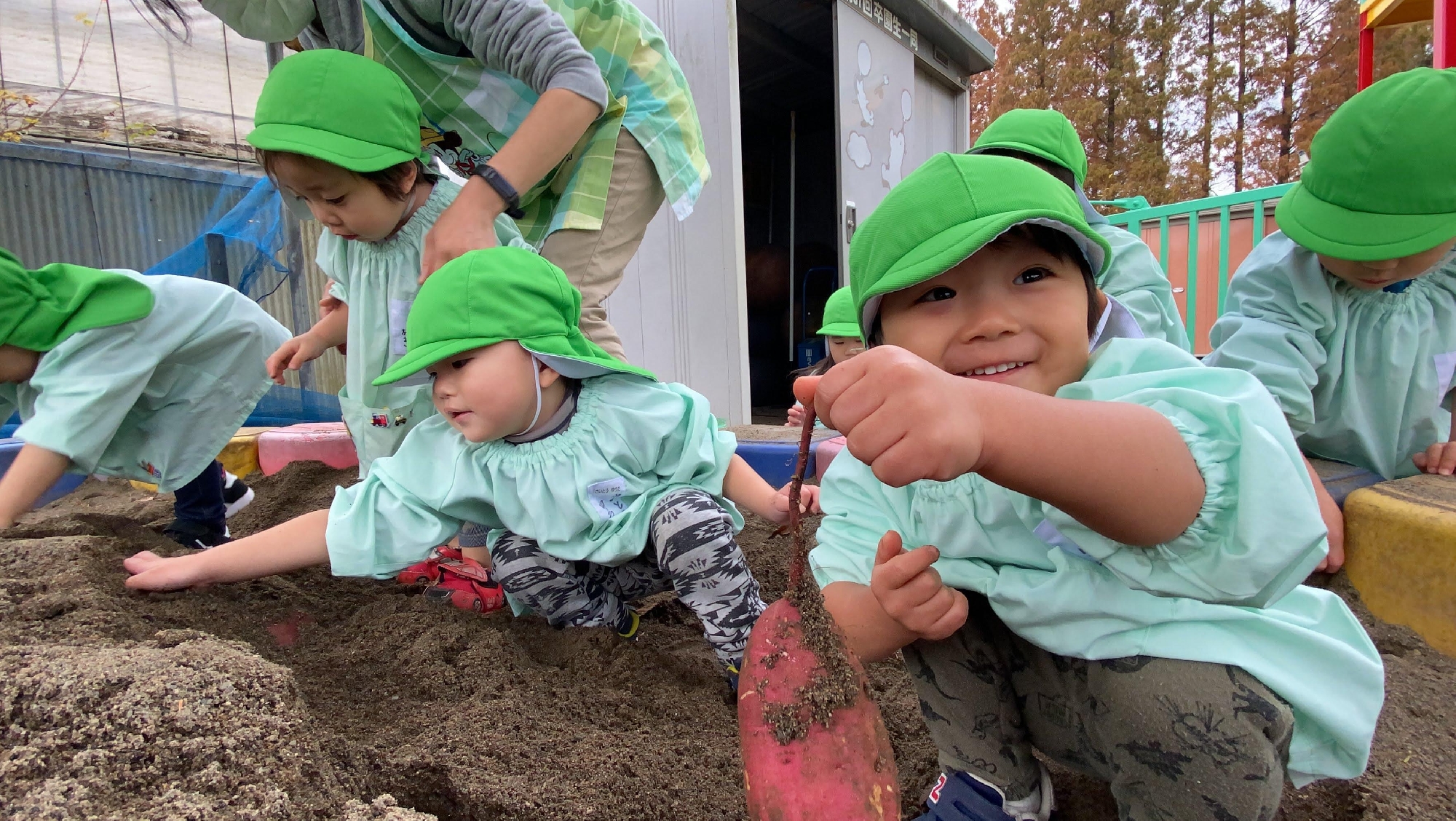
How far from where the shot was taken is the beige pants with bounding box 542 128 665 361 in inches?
79.4

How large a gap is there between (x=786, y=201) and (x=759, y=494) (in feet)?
21.6

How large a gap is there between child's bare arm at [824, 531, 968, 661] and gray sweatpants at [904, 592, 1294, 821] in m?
0.13

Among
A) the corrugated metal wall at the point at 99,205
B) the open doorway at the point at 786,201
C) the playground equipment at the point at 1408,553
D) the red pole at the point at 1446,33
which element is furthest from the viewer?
the open doorway at the point at 786,201

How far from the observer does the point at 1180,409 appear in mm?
761

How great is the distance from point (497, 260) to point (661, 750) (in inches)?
38.2

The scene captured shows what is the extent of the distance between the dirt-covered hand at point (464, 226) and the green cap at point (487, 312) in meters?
0.11

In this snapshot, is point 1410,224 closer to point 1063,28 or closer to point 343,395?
point 343,395

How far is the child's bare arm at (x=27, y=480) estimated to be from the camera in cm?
197

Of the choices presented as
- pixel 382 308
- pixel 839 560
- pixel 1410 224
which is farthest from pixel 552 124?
pixel 1410 224

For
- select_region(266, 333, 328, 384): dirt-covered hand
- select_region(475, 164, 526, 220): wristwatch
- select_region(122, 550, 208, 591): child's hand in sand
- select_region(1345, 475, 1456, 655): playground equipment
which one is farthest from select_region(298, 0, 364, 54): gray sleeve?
select_region(1345, 475, 1456, 655): playground equipment

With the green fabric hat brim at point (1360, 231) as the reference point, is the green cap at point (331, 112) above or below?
above

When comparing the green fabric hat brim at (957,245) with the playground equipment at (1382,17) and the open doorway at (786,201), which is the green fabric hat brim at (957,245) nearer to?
the playground equipment at (1382,17)

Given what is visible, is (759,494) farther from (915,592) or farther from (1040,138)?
(1040,138)

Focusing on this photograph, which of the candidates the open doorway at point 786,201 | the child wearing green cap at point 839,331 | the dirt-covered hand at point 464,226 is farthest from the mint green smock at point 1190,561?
the open doorway at point 786,201
